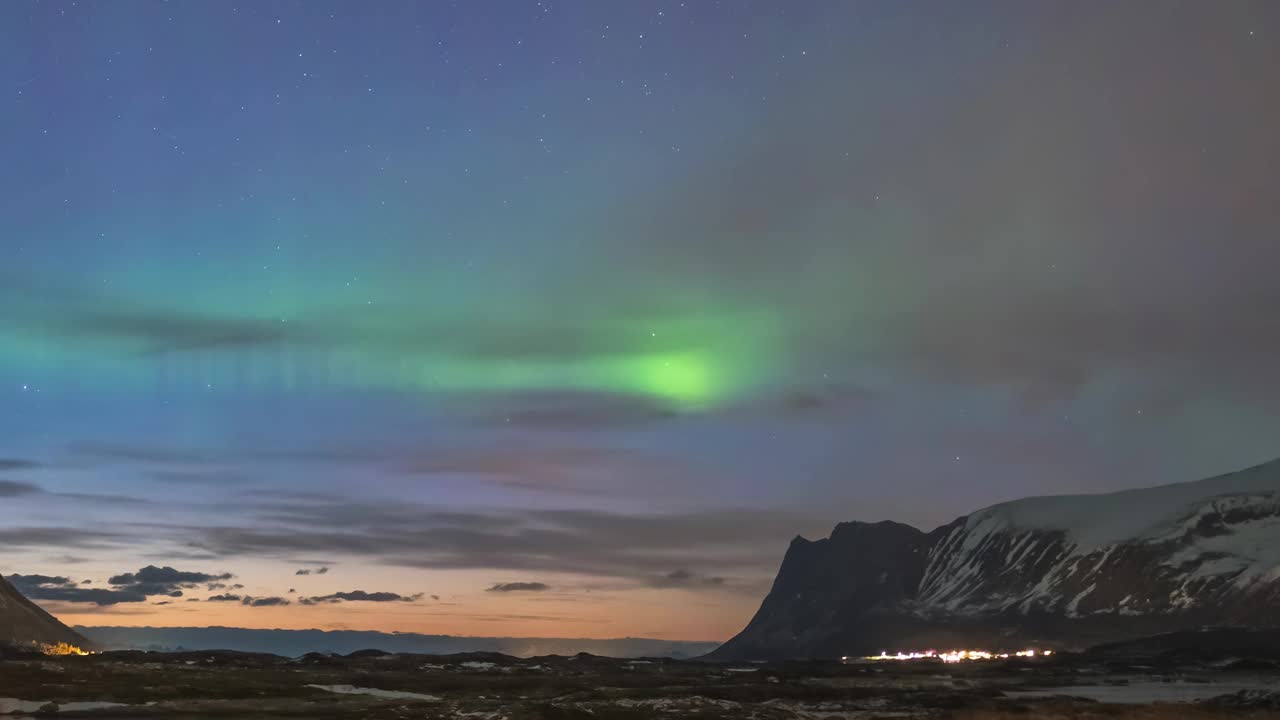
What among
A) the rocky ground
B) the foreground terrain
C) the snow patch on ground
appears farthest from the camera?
the snow patch on ground

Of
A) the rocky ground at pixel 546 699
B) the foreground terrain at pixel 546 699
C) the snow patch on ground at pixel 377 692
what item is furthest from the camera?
the snow patch on ground at pixel 377 692

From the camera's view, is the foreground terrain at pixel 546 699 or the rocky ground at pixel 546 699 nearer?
the rocky ground at pixel 546 699

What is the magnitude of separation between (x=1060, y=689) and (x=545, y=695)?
91.8 meters

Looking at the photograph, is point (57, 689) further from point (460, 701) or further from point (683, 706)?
point (683, 706)

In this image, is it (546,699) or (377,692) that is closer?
(546,699)

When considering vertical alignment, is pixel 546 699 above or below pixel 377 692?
below

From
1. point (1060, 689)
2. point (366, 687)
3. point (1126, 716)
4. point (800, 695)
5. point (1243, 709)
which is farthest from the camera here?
point (1060, 689)

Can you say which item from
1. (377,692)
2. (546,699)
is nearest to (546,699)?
(546,699)

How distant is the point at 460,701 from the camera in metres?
144

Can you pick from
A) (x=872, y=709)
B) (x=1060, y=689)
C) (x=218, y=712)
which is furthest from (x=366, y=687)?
(x=1060, y=689)

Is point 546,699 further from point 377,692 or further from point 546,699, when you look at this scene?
point 377,692

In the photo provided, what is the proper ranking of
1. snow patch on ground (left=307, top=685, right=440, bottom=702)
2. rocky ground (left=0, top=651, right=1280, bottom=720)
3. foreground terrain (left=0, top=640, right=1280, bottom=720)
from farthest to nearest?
snow patch on ground (left=307, top=685, right=440, bottom=702) < foreground terrain (left=0, top=640, right=1280, bottom=720) < rocky ground (left=0, top=651, right=1280, bottom=720)

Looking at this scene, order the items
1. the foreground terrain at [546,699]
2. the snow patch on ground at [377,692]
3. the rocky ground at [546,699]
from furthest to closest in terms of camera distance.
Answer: the snow patch on ground at [377,692] → the foreground terrain at [546,699] → the rocky ground at [546,699]

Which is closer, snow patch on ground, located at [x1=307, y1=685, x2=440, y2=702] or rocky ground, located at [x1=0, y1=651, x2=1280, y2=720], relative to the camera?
rocky ground, located at [x1=0, y1=651, x2=1280, y2=720]
